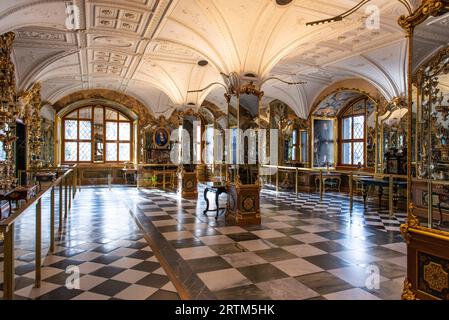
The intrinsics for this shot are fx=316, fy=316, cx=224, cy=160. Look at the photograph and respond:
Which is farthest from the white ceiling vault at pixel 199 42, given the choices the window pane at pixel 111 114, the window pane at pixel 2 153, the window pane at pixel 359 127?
the window pane at pixel 111 114

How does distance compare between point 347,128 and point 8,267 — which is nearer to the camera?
point 8,267

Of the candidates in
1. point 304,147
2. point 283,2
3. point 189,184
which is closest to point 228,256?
point 283,2

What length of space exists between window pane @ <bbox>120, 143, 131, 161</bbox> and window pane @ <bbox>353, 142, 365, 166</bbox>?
35.1ft

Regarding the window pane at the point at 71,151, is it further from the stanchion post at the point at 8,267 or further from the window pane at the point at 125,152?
the stanchion post at the point at 8,267

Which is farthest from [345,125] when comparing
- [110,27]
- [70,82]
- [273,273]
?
[70,82]

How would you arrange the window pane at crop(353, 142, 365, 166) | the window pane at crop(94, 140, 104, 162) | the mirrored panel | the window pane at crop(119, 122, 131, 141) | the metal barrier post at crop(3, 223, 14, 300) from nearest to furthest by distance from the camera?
1. the metal barrier post at crop(3, 223, 14, 300)
2. the mirrored panel
3. the window pane at crop(353, 142, 365, 166)
4. the window pane at crop(94, 140, 104, 162)
5. the window pane at crop(119, 122, 131, 141)

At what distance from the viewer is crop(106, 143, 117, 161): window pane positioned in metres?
15.8

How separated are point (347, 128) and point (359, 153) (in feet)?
3.88

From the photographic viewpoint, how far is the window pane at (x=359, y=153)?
1196 centimetres

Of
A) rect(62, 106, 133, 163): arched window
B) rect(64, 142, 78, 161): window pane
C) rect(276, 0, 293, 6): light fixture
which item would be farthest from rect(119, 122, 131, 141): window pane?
rect(276, 0, 293, 6): light fixture

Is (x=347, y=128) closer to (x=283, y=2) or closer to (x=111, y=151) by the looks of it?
(x=283, y=2)

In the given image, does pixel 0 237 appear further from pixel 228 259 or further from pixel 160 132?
pixel 160 132

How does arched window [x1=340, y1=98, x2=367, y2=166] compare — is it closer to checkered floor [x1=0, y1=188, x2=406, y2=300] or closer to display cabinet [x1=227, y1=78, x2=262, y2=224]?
checkered floor [x1=0, y1=188, x2=406, y2=300]

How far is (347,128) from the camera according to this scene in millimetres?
12688
